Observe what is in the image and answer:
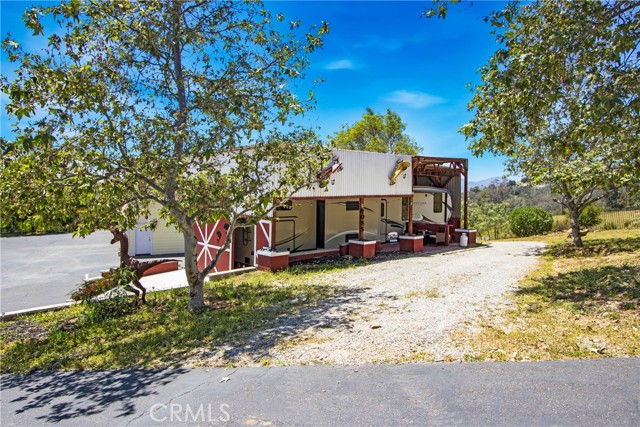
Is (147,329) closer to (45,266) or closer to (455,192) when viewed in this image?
(45,266)

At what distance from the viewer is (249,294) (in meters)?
8.96

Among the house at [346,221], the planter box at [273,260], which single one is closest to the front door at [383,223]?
the house at [346,221]

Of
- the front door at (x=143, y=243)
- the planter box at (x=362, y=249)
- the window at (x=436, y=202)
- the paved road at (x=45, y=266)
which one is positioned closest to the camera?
the paved road at (x=45, y=266)

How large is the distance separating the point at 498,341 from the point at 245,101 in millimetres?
5434

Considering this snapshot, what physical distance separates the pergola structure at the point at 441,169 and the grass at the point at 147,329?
9.92 metres

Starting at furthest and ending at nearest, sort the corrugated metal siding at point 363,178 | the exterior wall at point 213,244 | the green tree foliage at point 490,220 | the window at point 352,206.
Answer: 1. the green tree foliage at point 490,220
2. the window at point 352,206
3. the exterior wall at point 213,244
4. the corrugated metal siding at point 363,178

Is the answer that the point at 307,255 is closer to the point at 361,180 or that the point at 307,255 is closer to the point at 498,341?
the point at 361,180

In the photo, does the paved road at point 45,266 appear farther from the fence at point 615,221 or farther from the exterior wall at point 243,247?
the fence at point 615,221

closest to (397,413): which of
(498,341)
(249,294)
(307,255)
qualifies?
(498,341)

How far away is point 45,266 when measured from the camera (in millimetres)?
18219

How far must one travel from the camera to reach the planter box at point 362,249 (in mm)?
13945

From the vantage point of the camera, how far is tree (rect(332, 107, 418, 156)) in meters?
31.8

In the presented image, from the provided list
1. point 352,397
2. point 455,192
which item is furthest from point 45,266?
point 455,192

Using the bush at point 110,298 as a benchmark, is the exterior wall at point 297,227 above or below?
above
